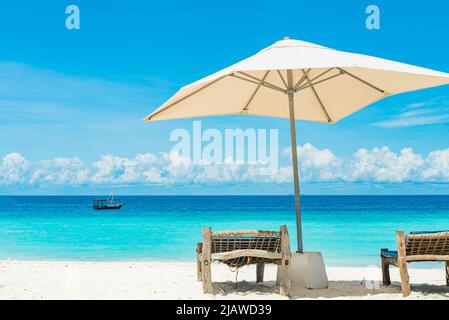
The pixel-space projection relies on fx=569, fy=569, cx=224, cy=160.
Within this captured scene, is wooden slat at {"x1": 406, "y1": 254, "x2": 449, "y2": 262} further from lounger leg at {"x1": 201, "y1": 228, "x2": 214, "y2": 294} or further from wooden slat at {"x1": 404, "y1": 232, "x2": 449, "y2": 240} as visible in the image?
lounger leg at {"x1": 201, "y1": 228, "x2": 214, "y2": 294}

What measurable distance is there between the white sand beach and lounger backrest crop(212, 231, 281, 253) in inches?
17.2

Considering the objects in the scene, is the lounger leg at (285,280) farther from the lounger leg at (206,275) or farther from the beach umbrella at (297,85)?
the lounger leg at (206,275)

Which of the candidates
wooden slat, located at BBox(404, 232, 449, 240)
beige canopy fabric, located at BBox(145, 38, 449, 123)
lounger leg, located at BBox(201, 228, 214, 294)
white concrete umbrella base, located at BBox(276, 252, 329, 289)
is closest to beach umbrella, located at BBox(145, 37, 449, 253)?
beige canopy fabric, located at BBox(145, 38, 449, 123)

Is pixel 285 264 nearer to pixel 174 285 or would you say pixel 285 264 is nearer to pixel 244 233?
pixel 244 233

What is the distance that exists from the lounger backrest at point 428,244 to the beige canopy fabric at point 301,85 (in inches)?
54.0

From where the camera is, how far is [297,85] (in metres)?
5.87

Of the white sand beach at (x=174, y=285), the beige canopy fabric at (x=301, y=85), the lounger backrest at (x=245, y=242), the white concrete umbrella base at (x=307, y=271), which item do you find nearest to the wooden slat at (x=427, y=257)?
the white sand beach at (x=174, y=285)

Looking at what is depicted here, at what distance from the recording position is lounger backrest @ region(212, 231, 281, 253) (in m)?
5.24

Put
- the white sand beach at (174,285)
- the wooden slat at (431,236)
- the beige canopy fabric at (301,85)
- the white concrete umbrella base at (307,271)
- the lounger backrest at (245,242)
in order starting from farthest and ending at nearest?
the white concrete umbrella base at (307,271), the white sand beach at (174,285), the lounger backrest at (245,242), the wooden slat at (431,236), the beige canopy fabric at (301,85)

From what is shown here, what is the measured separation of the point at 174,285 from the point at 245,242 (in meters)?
1.36

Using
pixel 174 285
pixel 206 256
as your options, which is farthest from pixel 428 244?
pixel 174 285

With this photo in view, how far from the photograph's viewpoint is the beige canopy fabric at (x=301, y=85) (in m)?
4.84
